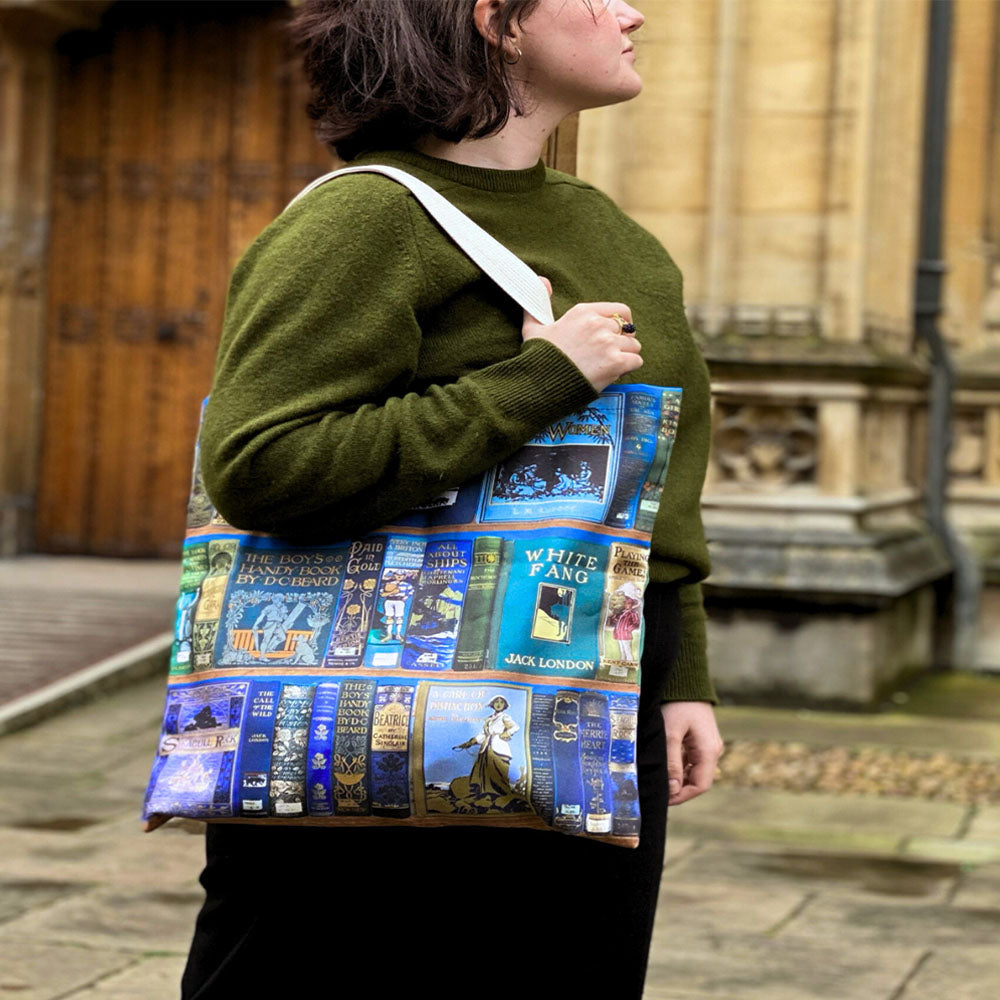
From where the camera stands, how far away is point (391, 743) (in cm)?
171

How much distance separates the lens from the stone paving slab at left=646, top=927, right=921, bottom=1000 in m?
3.74

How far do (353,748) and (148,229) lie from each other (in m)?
8.30

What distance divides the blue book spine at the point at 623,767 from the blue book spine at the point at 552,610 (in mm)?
47

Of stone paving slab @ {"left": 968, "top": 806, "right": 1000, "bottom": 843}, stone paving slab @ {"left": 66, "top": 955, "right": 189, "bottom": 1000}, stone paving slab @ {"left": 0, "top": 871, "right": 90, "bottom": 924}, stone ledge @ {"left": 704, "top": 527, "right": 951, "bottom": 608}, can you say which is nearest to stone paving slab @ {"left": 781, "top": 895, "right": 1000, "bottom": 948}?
stone paving slab @ {"left": 968, "top": 806, "right": 1000, "bottom": 843}

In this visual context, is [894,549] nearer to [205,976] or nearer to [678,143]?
[678,143]

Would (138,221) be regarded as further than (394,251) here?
Yes

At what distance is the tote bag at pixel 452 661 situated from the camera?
171 centimetres

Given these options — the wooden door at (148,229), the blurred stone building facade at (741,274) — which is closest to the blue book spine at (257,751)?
the blurred stone building facade at (741,274)

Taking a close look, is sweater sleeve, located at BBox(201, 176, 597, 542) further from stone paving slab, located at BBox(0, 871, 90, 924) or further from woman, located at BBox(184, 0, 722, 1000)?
stone paving slab, located at BBox(0, 871, 90, 924)

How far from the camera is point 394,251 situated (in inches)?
71.0

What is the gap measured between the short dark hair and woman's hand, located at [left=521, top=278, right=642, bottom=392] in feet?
0.75

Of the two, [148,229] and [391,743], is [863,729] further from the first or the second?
[391,743]

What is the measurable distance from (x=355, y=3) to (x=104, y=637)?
19.6 feet

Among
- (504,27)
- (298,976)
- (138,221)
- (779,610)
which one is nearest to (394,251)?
(504,27)
